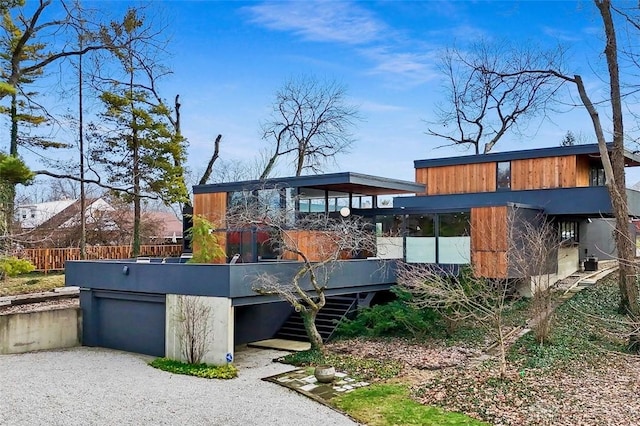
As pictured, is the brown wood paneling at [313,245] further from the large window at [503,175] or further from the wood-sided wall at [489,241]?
the large window at [503,175]

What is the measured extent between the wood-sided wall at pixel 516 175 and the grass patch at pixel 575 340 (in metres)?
Answer: 5.17

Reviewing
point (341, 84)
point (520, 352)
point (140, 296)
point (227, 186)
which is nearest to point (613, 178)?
point (520, 352)

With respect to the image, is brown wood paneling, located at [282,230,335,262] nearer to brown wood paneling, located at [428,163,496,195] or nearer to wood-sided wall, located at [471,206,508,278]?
wood-sided wall, located at [471,206,508,278]

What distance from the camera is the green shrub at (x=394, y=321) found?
1507 cm

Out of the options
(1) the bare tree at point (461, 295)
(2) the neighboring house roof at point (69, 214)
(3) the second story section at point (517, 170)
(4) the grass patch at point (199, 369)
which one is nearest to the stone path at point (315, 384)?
(4) the grass patch at point (199, 369)

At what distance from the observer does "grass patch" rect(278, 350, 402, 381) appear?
12219 mm

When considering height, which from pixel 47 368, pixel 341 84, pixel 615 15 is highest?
pixel 341 84

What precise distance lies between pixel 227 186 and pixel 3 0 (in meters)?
8.58

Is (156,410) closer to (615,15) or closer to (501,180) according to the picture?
(615,15)

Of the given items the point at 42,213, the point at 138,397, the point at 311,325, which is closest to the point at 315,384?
the point at 311,325

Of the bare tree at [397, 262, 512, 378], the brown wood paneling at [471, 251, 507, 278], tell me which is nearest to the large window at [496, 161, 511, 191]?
the bare tree at [397, 262, 512, 378]

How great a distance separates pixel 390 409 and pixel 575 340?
6.34 metres

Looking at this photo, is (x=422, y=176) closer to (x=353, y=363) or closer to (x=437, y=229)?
(x=437, y=229)

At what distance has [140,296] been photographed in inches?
604
